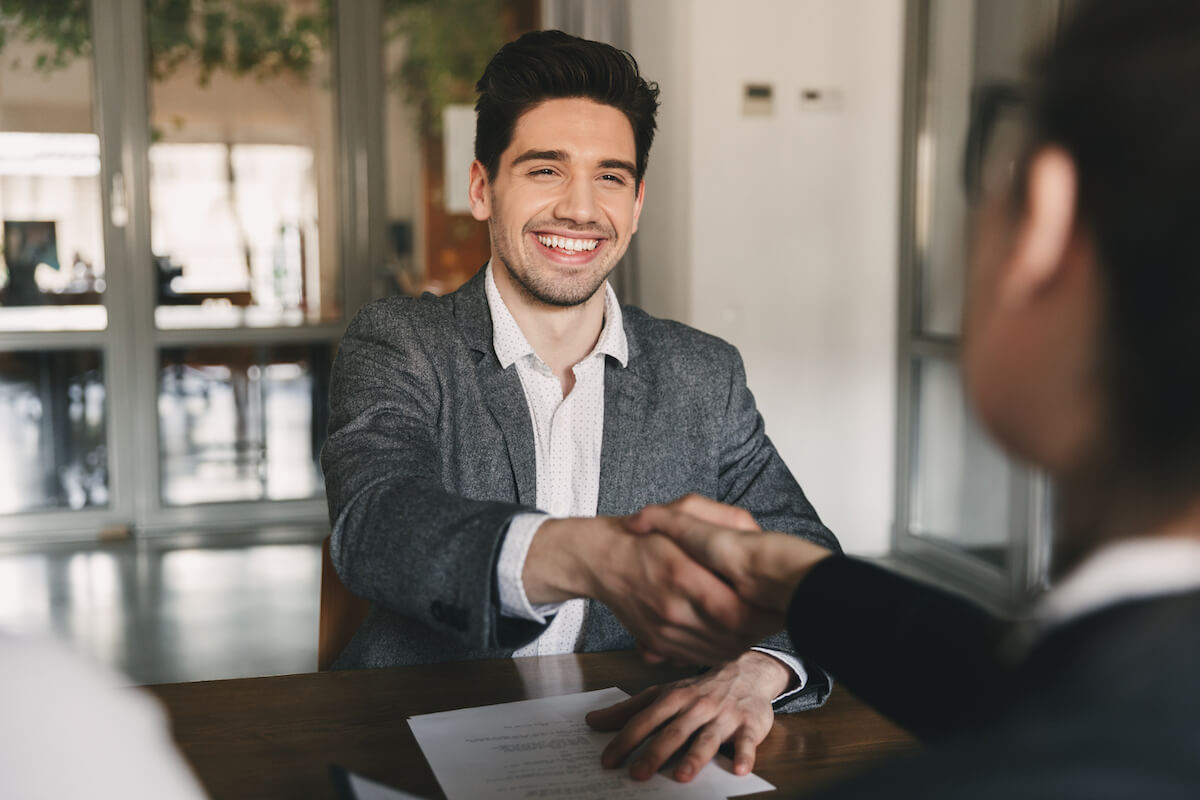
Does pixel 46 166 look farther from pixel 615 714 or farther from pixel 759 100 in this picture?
pixel 615 714

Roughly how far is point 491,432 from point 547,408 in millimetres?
131

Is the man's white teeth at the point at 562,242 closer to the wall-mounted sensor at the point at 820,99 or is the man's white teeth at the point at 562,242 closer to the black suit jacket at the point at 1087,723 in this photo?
the black suit jacket at the point at 1087,723

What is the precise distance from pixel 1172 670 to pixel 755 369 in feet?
13.9

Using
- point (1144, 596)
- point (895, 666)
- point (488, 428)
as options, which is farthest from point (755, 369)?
point (1144, 596)

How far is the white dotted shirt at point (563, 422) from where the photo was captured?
1540mm

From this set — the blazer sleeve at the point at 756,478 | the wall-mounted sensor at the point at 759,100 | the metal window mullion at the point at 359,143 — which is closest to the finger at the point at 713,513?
the blazer sleeve at the point at 756,478

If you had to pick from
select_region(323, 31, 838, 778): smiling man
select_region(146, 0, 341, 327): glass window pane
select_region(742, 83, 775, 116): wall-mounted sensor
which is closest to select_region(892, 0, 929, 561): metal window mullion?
select_region(742, 83, 775, 116): wall-mounted sensor

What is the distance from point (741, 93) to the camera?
14.5 feet

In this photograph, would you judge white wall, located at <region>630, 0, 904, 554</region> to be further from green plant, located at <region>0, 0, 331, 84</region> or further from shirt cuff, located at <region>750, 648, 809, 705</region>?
shirt cuff, located at <region>750, 648, 809, 705</region>

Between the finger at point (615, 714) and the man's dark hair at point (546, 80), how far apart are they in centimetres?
101

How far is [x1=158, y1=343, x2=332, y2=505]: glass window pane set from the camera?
5355 mm

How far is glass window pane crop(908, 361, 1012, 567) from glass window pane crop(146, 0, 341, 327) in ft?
9.61

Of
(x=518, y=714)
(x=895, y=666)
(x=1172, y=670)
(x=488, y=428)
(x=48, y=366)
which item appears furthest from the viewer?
(x=48, y=366)

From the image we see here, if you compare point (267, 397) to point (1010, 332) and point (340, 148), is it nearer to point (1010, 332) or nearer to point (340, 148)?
point (340, 148)
